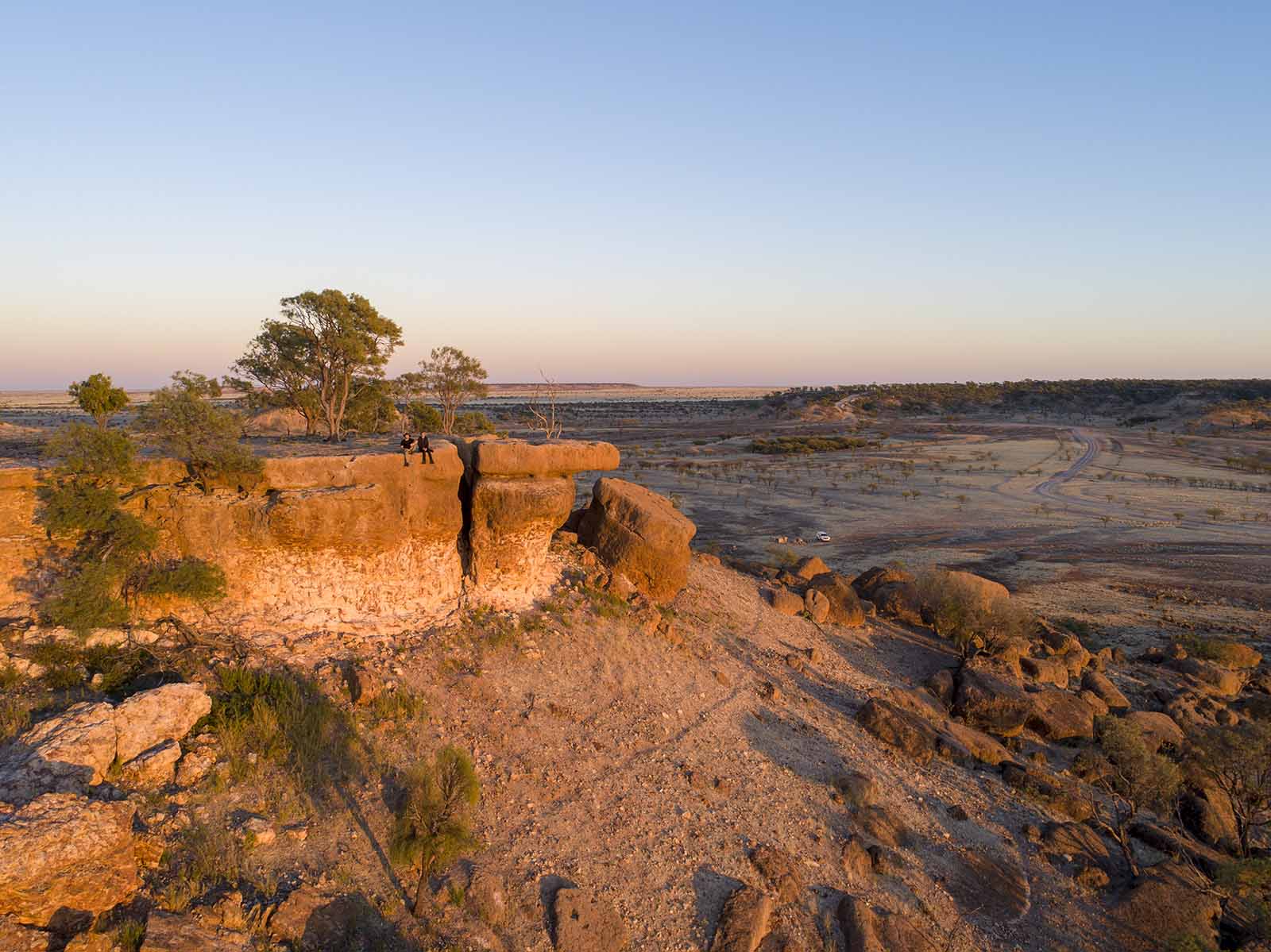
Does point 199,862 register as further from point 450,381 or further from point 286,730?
point 450,381

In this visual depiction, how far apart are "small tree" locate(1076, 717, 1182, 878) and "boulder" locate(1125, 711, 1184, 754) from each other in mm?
705

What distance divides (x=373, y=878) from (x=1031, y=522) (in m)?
34.5

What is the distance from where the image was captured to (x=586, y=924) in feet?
25.8

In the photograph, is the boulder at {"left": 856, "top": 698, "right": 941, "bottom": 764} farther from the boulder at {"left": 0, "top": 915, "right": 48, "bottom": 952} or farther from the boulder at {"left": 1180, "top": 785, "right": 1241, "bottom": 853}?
the boulder at {"left": 0, "top": 915, "right": 48, "bottom": 952}

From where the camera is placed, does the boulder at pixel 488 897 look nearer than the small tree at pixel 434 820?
No

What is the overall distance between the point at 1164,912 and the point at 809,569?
37.5 ft

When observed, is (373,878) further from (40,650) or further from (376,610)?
(40,650)

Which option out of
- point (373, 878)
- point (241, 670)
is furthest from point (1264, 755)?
point (241, 670)

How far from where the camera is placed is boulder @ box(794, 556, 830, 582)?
65.3 ft

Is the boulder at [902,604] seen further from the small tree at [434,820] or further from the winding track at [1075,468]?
the winding track at [1075,468]

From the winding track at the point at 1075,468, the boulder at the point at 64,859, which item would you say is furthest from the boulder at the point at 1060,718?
the winding track at the point at 1075,468

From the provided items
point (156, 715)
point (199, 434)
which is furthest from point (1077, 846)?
point (199, 434)

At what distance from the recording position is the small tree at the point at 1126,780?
1136cm

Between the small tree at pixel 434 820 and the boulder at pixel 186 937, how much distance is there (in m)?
1.61
